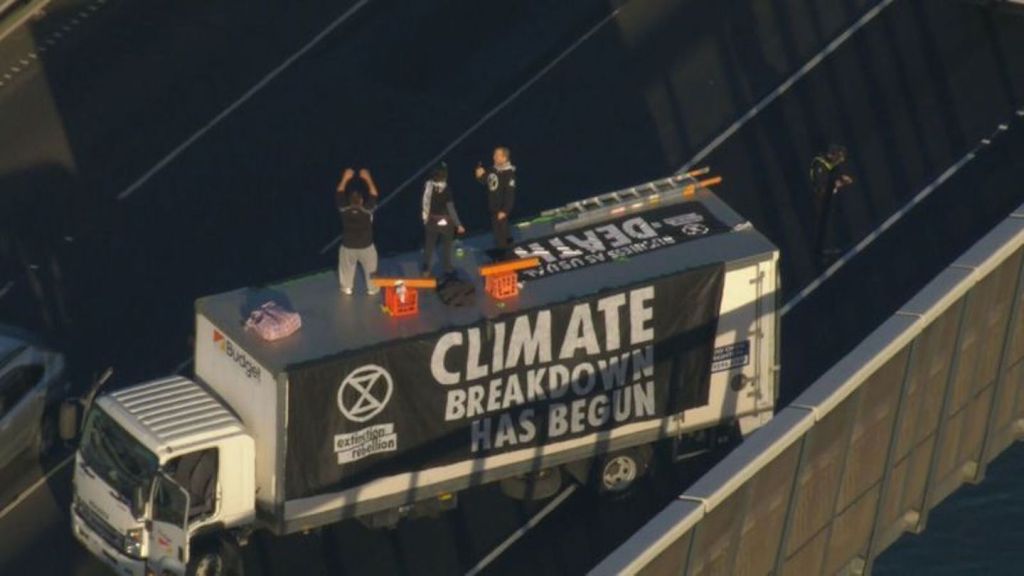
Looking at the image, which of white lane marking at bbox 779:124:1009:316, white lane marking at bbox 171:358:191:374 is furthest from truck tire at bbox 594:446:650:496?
white lane marking at bbox 171:358:191:374

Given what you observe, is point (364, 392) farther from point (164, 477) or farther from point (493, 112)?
point (493, 112)

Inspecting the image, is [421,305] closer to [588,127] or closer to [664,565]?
[664,565]

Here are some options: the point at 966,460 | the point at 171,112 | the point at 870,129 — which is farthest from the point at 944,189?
the point at 171,112

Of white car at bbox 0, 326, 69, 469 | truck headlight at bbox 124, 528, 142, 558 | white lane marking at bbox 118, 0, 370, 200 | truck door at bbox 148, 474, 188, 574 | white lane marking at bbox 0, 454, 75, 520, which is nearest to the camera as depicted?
truck door at bbox 148, 474, 188, 574

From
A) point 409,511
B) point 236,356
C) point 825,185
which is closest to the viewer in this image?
point 236,356

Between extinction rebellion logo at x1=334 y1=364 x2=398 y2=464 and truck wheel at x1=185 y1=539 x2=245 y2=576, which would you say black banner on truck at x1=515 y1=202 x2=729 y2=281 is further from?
truck wheel at x1=185 y1=539 x2=245 y2=576

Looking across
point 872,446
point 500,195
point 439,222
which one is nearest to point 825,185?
point 500,195
